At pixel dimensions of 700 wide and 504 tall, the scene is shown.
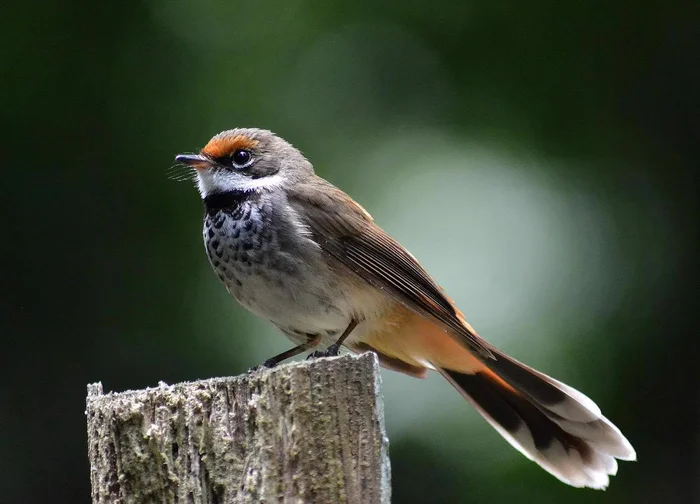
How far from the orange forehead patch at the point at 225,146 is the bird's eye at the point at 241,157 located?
0.9 inches

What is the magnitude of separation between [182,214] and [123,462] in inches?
119

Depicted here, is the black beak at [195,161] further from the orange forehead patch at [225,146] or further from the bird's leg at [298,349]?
the bird's leg at [298,349]

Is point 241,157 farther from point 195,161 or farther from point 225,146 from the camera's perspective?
point 195,161

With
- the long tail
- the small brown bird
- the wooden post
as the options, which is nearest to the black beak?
the small brown bird

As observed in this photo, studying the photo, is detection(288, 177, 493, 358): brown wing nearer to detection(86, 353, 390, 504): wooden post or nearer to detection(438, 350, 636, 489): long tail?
detection(438, 350, 636, 489): long tail

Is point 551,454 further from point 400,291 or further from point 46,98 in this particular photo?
point 46,98

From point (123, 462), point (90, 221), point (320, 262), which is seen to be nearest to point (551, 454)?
point (320, 262)

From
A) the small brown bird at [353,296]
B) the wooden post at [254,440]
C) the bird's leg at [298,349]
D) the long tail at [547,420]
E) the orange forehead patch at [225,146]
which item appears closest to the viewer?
the wooden post at [254,440]

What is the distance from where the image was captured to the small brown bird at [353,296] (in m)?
4.56

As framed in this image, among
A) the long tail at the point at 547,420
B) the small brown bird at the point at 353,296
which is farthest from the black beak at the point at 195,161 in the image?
the long tail at the point at 547,420

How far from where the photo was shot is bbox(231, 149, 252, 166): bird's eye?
509cm

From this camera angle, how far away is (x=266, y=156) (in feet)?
16.9

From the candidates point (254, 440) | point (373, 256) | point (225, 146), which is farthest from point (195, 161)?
Answer: point (254, 440)

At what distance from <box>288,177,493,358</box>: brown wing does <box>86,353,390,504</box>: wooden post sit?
71.3 inches
